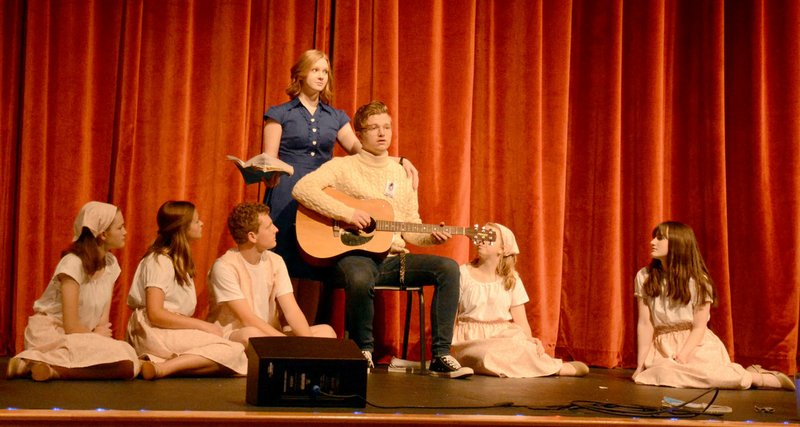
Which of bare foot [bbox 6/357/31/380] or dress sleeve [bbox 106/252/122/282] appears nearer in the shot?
bare foot [bbox 6/357/31/380]

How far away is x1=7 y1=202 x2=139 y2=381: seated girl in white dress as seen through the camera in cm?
314

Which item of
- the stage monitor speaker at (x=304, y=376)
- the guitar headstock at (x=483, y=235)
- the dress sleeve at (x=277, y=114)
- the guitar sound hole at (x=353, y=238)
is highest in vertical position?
the dress sleeve at (x=277, y=114)

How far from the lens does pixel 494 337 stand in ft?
13.5

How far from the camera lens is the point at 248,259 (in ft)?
12.7

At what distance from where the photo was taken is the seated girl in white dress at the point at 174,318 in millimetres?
3383

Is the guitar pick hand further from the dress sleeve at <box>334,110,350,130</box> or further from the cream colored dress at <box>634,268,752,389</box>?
the cream colored dress at <box>634,268,752,389</box>

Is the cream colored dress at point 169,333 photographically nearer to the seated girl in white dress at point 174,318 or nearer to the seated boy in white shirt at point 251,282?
the seated girl in white dress at point 174,318

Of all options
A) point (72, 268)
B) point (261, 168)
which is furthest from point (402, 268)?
point (72, 268)

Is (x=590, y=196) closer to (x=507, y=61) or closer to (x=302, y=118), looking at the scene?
(x=507, y=61)

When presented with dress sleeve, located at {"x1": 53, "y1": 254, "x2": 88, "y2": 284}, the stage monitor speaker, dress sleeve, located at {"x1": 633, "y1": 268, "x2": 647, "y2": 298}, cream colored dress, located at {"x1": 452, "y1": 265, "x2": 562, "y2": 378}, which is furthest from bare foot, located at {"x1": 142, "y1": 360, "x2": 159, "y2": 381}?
dress sleeve, located at {"x1": 633, "y1": 268, "x2": 647, "y2": 298}

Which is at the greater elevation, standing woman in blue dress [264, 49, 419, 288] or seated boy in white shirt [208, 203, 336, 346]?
standing woman in blue dress [264, 49, 419, 288]

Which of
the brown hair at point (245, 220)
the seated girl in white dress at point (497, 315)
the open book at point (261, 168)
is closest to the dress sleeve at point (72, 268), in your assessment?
the brown hair at point (245, 220)

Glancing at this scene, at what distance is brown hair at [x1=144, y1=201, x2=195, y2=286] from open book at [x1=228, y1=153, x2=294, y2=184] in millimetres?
288

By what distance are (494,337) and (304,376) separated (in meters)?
1.76
